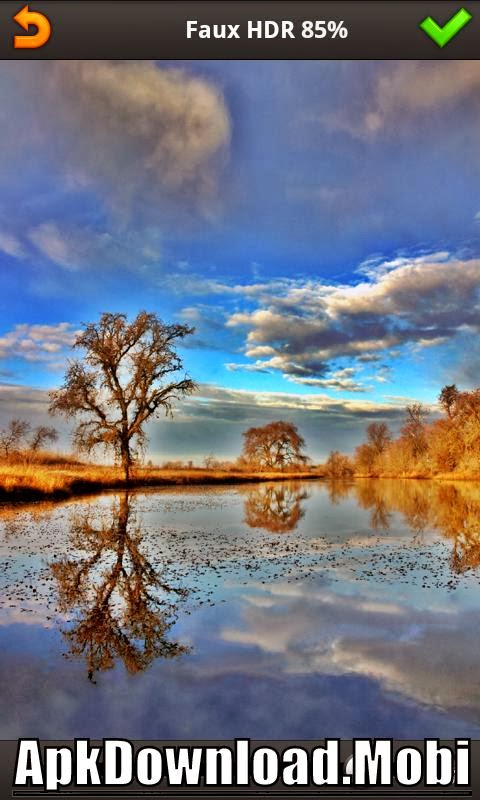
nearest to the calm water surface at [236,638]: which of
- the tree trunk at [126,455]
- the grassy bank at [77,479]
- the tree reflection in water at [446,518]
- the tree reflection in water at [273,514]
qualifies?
the tree reflection in water at [446,518]

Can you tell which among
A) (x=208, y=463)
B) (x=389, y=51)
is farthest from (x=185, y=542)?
(x=208, y=463)

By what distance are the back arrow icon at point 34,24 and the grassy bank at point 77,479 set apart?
23779 millimetres

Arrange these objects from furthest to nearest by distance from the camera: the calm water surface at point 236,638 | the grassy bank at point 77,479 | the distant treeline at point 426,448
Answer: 1. the distant treeline at point 426,448
2. the grassy bank at point 77,479
3. the calm water surface at point 236,638

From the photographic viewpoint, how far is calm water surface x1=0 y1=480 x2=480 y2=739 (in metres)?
5.25

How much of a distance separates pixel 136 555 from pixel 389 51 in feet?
40.0

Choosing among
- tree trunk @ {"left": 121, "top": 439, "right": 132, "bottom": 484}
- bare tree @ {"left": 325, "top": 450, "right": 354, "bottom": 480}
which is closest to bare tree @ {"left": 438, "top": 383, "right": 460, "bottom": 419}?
bare tree @ {"left": 325, "top": 450, "right": 354, "bottom": 480}

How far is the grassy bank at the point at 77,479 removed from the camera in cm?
2847

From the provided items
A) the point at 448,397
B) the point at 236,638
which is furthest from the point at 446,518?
the point at 448,397

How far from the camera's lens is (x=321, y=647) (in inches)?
281

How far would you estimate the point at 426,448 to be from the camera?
7225 cm

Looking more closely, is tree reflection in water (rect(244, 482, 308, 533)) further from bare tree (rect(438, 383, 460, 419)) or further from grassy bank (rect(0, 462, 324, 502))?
bare tree (rect(438, 383, 460, 419))

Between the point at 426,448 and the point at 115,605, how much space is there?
70.0 metres

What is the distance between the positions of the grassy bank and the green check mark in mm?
26785

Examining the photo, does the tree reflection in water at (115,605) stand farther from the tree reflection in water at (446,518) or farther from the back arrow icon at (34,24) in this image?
the back arrow icon at (34,24)
